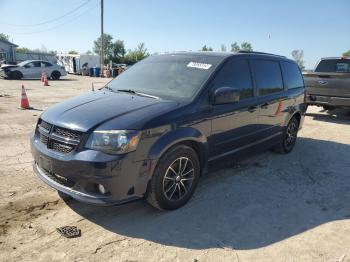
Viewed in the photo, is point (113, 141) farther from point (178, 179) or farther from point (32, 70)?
point (32, 70)

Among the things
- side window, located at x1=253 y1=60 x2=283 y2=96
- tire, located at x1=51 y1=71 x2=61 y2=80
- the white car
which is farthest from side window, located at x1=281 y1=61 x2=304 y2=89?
tire, located at x1=51 y1=71 x2=61 y2=80

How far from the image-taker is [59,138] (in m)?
3.63

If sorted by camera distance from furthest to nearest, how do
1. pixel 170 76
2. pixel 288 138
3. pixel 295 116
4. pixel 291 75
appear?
pixel 295 116 < pixel 288 138 < pixel 291 75 < pixel 170 76

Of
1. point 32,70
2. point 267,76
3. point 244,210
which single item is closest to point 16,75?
point 32,70

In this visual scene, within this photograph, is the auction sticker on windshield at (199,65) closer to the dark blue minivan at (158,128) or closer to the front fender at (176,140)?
the dark blue minivan at (158,128)

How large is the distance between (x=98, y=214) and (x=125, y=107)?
1.26 metres

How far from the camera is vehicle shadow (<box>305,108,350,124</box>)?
1067 centimetres

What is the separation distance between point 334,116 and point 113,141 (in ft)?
33.1

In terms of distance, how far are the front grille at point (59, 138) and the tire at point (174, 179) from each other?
90 centimetres

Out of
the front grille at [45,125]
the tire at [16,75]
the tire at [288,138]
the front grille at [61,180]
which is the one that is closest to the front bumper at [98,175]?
the front grille at [61,180]

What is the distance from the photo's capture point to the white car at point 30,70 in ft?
82.9

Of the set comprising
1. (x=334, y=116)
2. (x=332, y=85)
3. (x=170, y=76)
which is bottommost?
(x=334, y=116)

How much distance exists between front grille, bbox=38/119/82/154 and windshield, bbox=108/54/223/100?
4.02 ft

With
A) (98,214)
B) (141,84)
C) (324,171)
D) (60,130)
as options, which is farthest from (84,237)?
(324,171)
